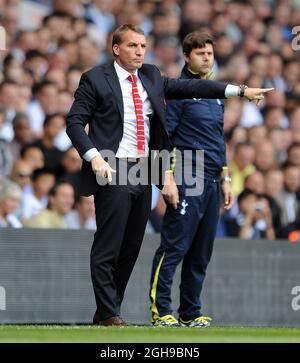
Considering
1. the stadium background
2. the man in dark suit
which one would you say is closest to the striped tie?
the man in dark suit

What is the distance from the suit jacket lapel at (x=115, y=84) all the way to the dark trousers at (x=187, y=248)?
38.0 inches

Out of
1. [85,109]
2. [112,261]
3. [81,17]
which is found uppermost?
[81,17]

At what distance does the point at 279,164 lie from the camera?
1461 centimetres

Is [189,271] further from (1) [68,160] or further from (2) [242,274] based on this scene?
(1) [68,160]

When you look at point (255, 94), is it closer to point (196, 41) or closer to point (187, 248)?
point (196, 41)

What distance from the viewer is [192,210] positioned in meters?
8.55

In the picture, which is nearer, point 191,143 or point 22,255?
point 191,143

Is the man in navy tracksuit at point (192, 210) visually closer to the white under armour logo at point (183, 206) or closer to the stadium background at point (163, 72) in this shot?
the white under armour logo at point (183, 206)

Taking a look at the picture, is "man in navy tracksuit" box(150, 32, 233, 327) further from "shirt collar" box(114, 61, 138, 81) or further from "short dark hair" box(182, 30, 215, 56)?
"shirt collar" box(114, 61, 138, 81)

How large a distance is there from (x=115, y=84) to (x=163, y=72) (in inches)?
254

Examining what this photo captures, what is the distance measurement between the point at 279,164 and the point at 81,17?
3098 mm

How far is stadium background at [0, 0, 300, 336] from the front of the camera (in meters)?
11.8
